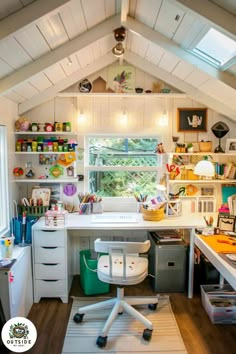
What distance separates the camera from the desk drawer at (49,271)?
267 cm

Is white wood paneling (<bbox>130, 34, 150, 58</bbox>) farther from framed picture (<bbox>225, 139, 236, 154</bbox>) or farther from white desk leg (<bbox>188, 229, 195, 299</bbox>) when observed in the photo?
white desk leg (<bbox>188, 229, 195, 299</bbox>)

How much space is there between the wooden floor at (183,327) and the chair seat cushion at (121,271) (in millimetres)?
577

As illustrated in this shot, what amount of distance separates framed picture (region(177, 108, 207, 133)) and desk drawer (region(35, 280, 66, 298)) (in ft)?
7.07

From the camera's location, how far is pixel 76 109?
3.20m

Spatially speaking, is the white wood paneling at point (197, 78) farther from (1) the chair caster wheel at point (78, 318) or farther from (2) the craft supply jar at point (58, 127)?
(1) the chair caster wheel at point (78, 318)

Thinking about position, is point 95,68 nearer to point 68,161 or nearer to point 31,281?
point 68,161

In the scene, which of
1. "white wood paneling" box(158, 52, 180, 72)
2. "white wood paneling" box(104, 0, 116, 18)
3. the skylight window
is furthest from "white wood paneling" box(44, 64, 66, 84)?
the skylight window

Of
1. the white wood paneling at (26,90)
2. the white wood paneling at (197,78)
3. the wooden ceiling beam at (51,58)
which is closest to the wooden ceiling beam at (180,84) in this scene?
the white wood paneling at (197,78)

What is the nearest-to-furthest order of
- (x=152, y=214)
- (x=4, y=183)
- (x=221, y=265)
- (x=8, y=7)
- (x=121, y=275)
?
(x=8, y=7) → (x=221, y=265) → (x=121, y=275) → (x=4, y=183) → (x=152, y=214)

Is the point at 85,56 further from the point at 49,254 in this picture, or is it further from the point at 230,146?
the point at 49,254

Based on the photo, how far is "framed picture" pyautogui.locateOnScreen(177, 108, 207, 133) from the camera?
3.23 m

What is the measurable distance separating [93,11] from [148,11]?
42cm

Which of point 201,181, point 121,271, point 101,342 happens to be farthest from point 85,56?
point 101,342

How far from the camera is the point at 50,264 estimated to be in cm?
268
